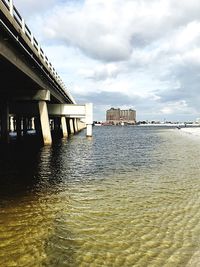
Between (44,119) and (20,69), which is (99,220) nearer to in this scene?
(20,69)

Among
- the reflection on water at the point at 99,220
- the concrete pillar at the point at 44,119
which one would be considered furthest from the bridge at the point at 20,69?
the reflection on water at the point at 99,220

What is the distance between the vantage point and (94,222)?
8.02 meters

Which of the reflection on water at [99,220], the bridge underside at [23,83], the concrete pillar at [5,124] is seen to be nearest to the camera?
the reflection on water at [99,220]

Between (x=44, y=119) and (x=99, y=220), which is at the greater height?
(x=44, y=119)

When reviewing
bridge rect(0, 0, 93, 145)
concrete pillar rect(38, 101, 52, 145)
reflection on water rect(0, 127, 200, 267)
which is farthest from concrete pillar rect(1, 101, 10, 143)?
reflection on water rect(0, 127, 200, 267)

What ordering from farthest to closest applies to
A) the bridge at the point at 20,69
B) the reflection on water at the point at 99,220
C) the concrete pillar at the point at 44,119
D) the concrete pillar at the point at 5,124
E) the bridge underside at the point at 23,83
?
the concrete pillar at the point at 5,124 → the concrete pillar at the point at 44,119 → the bridge underside at the point at 23,83 → the bridge at the point at 20,69 → the reflection on water at the point at 99,220

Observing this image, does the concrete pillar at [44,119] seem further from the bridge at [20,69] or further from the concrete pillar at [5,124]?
the concrete pillar at [5,124]

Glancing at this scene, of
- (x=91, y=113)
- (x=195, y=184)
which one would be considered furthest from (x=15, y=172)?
(x=91, y=113)

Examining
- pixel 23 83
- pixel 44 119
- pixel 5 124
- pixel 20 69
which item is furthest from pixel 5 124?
pixel 20 69

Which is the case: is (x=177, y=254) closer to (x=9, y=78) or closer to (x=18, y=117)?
(x=9, y=78)

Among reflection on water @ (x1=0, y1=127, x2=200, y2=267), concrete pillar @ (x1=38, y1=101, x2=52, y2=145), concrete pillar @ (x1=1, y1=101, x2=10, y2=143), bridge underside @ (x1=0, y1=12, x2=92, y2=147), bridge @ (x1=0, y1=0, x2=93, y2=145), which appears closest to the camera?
reflection on water @ (x1=0, y1=127, x2=200, y2=267)

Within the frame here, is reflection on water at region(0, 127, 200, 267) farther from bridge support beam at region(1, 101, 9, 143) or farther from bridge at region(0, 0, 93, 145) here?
bridge support beam at region(1, 101, 9, 143)

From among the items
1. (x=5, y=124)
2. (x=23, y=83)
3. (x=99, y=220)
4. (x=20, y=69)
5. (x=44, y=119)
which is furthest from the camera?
(x=5, y=124)

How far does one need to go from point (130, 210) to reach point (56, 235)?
2.68 m
